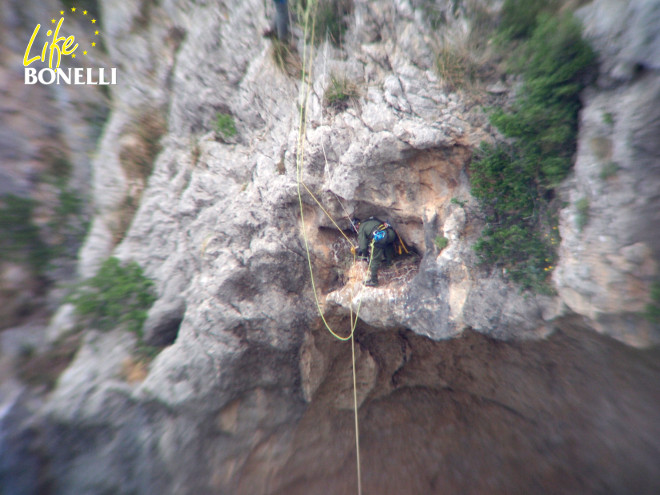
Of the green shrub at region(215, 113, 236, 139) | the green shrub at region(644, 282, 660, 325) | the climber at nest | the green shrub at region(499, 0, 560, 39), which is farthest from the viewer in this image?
the green shrub at region(215, 113, 236, 139)

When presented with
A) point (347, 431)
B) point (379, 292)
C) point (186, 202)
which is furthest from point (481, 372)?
point (186, 202)

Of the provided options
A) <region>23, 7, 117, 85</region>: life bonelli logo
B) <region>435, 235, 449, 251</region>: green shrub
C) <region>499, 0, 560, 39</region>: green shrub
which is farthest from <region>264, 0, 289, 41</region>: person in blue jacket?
<region>435, 235, 449, 251</region>: green shrub

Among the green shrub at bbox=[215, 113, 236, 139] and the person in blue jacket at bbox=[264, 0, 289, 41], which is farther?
the green shrub at bbox=[215, 113, 236, 139]

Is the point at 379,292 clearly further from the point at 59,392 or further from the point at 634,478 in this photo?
the point at 59,392

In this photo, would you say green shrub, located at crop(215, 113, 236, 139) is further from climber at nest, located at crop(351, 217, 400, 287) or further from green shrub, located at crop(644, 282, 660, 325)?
green shrub, located at crop(644, 282, 660, 325)

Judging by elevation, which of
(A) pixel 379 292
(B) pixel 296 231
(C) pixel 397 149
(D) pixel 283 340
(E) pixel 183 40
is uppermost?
(E) pixel 183 40

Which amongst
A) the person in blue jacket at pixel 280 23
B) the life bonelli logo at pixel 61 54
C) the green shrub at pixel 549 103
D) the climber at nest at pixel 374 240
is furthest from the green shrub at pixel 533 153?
the life bonelli logo at pixel 61 54

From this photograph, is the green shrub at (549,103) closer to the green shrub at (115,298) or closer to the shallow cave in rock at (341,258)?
the shallow cave in rock at (341,258)

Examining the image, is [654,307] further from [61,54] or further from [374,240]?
[61,54]
